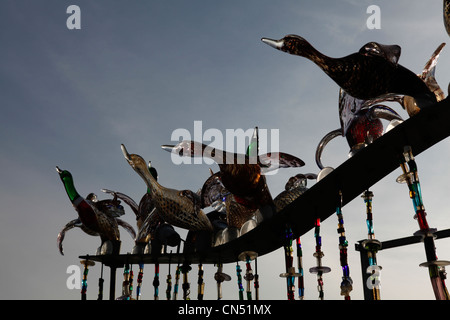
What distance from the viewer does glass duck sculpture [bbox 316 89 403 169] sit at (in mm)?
2904

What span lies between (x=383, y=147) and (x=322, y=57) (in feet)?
1.93

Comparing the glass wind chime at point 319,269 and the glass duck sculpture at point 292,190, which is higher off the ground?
the glass duck sculpture at point 292,190

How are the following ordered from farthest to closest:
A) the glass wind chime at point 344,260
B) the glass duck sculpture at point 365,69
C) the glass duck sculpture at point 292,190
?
1. the glass duck sculpture at point 292,190
2. the glass duck sculpture at point 365,69
3. the glass wind chime at point 344,260

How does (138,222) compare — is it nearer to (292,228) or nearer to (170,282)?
(170,282)

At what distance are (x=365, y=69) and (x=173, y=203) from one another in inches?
69.5

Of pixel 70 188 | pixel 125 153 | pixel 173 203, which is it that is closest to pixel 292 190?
pixel 173 203

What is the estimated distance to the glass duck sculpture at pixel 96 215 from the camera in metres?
4.02

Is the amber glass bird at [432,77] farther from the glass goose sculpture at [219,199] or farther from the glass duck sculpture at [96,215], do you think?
the glass duck sculpture at [96,215]

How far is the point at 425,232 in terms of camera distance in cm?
210

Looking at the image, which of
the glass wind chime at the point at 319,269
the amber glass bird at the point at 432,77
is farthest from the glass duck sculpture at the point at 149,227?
the amber glass bird at the point at 432,77

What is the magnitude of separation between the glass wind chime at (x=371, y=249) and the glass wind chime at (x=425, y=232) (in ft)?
0.90
